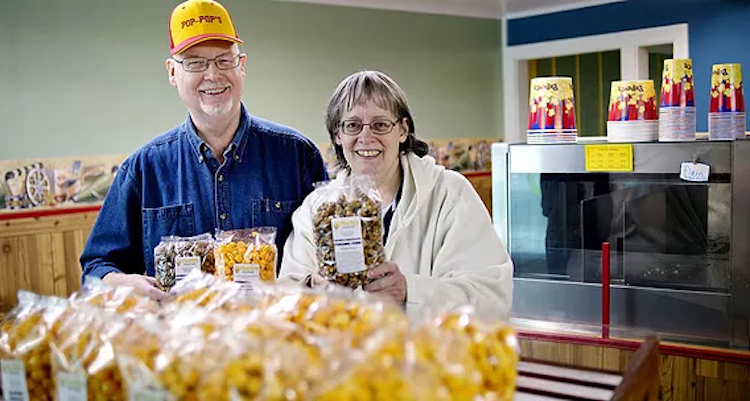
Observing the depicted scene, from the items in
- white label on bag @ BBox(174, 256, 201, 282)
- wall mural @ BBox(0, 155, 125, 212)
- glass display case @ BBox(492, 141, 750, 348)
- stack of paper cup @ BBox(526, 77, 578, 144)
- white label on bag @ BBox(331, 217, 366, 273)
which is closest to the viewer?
white label on bag @ BBox(331, 217, 366, 273)

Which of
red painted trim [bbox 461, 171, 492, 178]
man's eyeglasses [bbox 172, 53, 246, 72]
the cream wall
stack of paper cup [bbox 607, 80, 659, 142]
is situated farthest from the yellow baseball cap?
red painted trim [bbox 461, 171, 492, 178]

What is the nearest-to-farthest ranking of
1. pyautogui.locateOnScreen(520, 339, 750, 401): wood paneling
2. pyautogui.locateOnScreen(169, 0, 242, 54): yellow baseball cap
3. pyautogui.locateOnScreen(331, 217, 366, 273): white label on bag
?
pyautogui.locateOnScreen(331, 217, 366, 273): white label on bag
pyautogui.locateOnScreen(169, 0, 242, 54): yellow baseball cap
pyautogui.locateOnScreen(520, 339, 750, 401): wood paneling

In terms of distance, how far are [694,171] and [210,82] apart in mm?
1592

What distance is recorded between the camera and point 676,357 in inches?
92.0

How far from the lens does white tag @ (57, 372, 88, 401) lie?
1.12 m

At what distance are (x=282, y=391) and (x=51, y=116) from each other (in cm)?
373

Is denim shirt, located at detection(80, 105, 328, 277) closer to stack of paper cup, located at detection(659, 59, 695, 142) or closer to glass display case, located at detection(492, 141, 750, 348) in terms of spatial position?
glass display case, located at detection(492, 141, 750, 348)

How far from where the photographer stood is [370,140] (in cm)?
214

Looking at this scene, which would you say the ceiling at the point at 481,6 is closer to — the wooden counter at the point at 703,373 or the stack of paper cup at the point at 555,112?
the stack of paper cup at the point at 555,112

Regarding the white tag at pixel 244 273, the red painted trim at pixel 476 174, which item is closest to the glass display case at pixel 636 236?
the white tag at pixel 244 273

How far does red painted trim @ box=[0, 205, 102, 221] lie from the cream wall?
29cm

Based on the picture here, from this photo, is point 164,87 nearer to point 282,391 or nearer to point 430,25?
point 430,25

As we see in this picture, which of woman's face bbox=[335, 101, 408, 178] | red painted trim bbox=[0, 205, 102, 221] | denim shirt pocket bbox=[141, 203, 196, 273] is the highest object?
woman's face bbox=[335, 101, 408, 178]

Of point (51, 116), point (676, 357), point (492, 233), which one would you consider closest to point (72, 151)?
point (51, 116)
